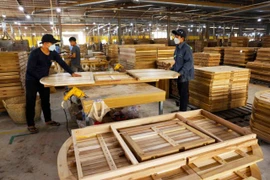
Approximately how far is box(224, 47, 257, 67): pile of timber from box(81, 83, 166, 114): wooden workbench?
9152 millimetres

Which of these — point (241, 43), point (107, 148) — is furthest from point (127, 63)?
point (241, 43)

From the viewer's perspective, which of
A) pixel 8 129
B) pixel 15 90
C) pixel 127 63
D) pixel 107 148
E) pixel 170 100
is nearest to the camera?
pixel 107 148

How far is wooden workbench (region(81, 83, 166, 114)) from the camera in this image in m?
3.08

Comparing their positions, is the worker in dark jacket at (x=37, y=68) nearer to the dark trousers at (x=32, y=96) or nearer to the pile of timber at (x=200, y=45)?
the dark trousers at (x=32, y=96)

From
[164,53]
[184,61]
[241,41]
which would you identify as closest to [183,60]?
[184,61]

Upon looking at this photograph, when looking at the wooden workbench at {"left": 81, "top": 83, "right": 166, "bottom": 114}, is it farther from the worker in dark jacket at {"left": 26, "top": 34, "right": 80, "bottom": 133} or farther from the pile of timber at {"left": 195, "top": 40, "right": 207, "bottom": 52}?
the pile of timber at {"left": 195, "top": 40, "right": 207, "bottom": 52}

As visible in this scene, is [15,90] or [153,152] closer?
[153,152]

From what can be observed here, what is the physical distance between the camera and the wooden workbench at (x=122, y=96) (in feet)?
10.1

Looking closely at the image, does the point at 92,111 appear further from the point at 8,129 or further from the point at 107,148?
the point at 8,129

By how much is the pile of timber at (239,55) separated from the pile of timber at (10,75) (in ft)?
35.6

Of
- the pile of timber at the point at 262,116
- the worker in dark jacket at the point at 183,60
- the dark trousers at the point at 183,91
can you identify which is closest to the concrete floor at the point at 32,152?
the pile of timber at the point at 262,116

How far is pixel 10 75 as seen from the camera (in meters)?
5.50

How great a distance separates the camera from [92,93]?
3.42m

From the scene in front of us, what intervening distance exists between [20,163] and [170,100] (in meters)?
5.10
